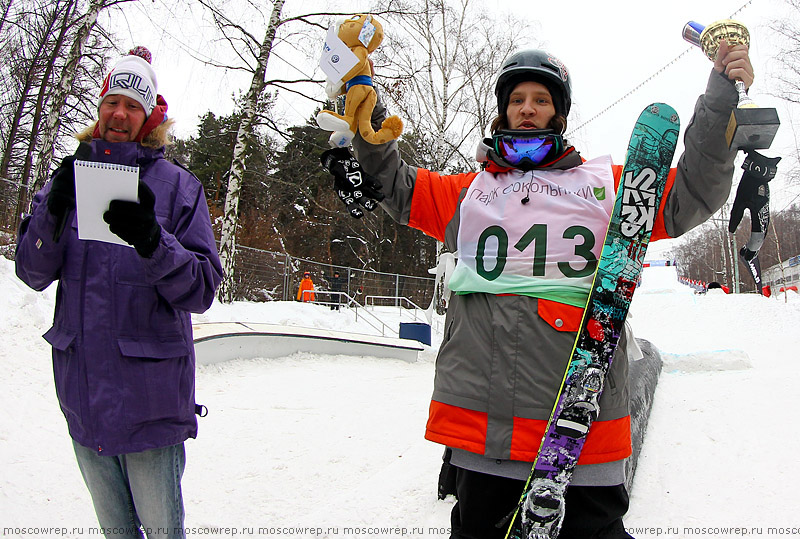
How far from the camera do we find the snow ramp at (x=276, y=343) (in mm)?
6883

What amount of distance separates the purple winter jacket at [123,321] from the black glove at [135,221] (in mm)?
51

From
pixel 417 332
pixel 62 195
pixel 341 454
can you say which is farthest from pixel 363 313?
pixel 62 195

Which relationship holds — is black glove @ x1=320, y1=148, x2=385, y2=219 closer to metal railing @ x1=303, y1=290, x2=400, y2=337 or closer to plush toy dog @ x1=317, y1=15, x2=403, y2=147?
plush toy dog @ x1=317, y1=15, x2=403, y2=147

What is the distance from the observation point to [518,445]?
1.37 m

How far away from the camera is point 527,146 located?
156 cm

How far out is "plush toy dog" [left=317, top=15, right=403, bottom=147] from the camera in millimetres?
1686

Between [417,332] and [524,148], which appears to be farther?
[417,332]

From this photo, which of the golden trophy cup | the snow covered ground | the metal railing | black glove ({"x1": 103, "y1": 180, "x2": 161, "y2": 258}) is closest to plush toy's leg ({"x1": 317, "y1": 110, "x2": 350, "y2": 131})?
black glove ({"x1": 103, "y1": 180, "x2": 161, "y2": 258})

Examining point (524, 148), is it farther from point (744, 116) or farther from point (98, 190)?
point (98, 190)

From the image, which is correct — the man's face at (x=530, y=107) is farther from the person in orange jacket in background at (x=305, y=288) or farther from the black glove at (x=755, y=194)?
the person in orange jacket in background at (x=305, y=288)

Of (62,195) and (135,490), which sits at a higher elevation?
(62,195)

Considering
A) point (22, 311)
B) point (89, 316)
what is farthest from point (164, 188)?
point (22, 311)

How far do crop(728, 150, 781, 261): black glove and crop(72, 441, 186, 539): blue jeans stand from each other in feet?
5.98

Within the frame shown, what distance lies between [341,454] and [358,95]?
11.1 feet
